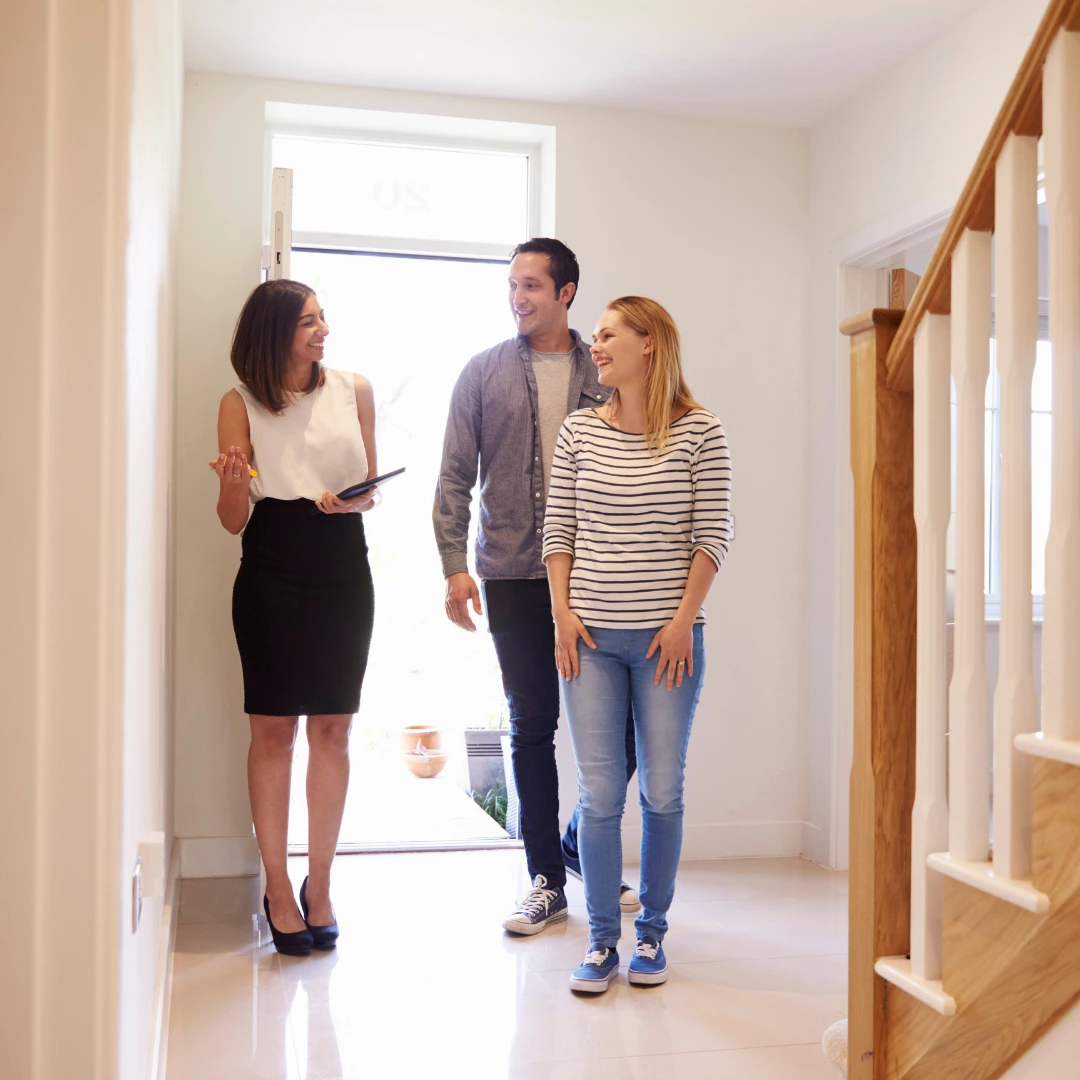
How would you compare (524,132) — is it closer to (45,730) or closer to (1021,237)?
(1021,237)

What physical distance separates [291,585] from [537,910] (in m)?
0.99

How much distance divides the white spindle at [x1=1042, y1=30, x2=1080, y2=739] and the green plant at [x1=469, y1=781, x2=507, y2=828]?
2737 millimetres

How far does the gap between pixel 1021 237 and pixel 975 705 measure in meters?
0.60

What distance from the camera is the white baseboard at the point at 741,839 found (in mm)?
3480

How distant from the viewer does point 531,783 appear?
2773 mm

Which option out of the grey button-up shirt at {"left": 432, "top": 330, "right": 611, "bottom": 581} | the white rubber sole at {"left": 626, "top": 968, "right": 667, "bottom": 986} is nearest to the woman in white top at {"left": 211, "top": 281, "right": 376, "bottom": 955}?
the grey button-up shirt at {"left": 432, "top": 330, "right": 611, "bottom": 581}

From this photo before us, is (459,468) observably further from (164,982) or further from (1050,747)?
(1050,747)

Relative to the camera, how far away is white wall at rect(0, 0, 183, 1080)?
3.58 feet

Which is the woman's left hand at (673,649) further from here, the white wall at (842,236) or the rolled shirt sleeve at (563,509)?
the white wall at (842,236)

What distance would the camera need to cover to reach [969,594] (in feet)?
4.72

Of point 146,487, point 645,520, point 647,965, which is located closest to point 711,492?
point 645,520

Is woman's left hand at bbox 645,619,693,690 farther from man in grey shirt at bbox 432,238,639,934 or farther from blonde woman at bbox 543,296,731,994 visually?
man in grey shirt at bbox 432,238,639,934

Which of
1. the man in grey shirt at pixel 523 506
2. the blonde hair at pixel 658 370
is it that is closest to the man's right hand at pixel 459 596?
the man in grey shirt at pixel 523 506

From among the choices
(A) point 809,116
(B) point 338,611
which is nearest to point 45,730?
(B) point 338,611
